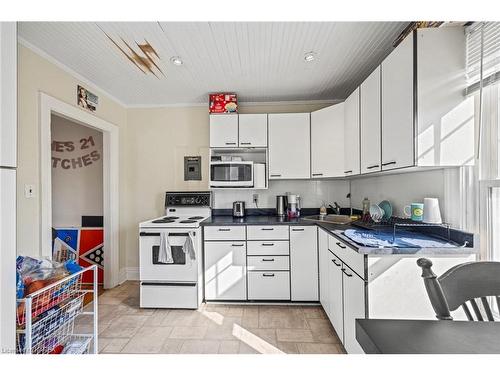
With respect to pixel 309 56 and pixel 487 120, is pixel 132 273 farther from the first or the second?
pixel 487 120

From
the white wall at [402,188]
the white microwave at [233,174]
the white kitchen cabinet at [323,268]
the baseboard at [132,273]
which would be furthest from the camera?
the baseboard at [132,273]

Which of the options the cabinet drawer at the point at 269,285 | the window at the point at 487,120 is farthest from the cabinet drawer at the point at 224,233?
the window at the point at 487,120

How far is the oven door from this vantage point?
96.9 inches

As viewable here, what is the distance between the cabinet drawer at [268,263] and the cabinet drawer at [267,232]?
204 millimetres

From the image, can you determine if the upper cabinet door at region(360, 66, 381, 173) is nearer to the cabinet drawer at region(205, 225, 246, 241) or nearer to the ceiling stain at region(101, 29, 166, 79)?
the cabinet drawer at region(205, 225, 246, 241)

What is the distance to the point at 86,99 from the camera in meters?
2.58

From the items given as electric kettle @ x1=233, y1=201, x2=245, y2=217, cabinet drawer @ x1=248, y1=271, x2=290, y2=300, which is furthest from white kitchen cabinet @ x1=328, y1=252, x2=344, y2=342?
electric kettle @ x1=233, y1=201, x2=245, y2=217

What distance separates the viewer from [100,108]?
283 cm

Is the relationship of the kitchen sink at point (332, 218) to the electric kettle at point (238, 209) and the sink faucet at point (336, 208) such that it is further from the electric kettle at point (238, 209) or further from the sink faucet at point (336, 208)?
the electric kettle at point (238, 209)

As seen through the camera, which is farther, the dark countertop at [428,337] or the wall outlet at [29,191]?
the wall outlet at [29,191]

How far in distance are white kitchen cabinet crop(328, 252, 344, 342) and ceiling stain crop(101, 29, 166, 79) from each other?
2.36m

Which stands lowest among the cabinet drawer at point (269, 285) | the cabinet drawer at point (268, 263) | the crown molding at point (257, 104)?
the cabinet drawer at point (269, 285)

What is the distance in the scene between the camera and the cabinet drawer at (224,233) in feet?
8.48
